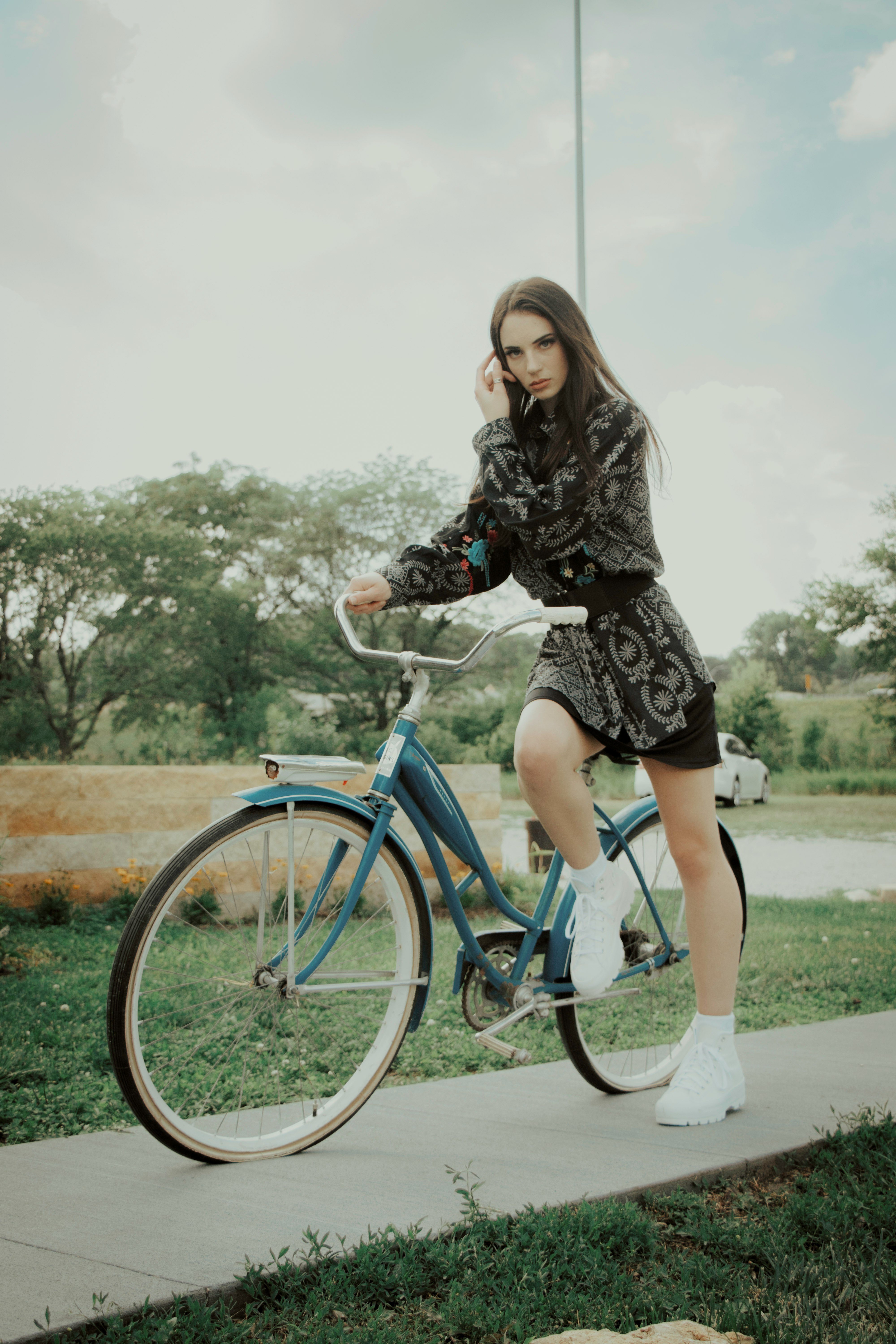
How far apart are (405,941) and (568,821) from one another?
0.41 metres

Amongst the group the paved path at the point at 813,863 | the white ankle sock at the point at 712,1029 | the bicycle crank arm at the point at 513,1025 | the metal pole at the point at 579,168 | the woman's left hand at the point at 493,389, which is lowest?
the paved path at the point at 813,863

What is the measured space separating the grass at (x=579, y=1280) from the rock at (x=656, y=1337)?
0.07m

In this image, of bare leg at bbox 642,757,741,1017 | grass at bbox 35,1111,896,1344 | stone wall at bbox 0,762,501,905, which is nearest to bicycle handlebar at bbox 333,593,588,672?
bare leg at bbox 642,757,741,1017

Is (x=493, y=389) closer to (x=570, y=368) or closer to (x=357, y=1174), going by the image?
(x=570, y=368)

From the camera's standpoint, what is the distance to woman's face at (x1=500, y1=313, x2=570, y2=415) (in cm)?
222

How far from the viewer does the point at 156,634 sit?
31.5 feet

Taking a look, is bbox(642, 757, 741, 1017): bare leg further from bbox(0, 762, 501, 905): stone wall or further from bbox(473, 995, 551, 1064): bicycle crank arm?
bbox(0, 762, 501, 905): stone wall

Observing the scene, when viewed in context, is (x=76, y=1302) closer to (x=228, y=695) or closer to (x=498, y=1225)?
(x=498, y=1225)

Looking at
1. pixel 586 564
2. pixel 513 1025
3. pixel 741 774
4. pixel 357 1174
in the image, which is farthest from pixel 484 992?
pixel 741 774

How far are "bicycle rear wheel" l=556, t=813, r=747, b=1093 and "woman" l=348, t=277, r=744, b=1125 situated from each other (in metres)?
0.17

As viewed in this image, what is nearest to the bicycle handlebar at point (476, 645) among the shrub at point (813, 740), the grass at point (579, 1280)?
the grass at point (579, 1280)

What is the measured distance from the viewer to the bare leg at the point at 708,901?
2.36 m

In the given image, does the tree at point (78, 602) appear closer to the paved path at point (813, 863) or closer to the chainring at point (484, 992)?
the paved path at point (813, 863)

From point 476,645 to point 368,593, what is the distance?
252mm
